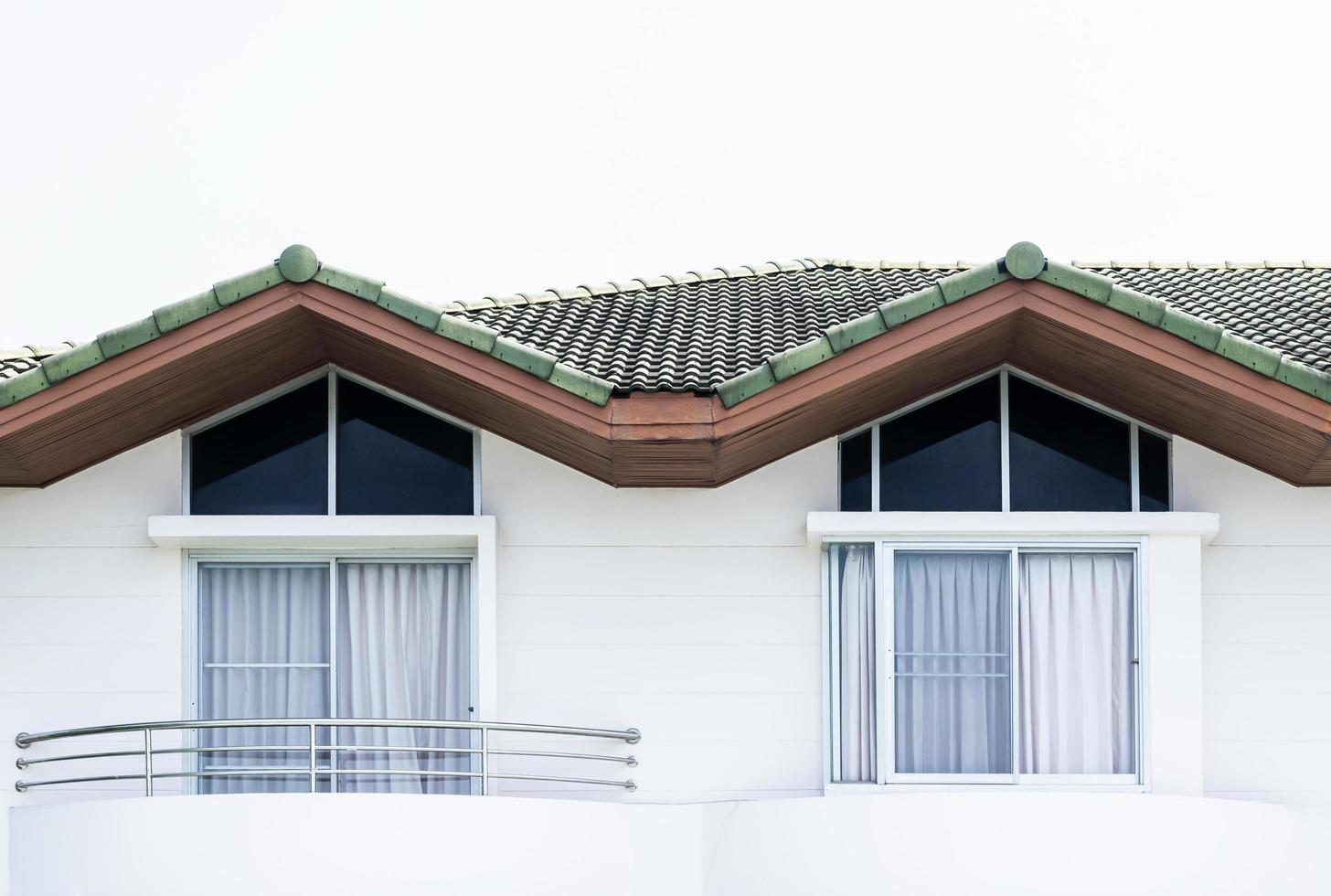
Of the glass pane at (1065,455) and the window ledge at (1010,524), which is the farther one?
the glass pane at (1065,455)

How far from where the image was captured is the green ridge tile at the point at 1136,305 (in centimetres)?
961

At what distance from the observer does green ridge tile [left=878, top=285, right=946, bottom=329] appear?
9.76m

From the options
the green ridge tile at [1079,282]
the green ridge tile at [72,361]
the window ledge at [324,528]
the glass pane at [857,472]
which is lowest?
the window ledge at [324,528]

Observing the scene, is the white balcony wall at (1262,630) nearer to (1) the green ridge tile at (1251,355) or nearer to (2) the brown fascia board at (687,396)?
(2) the brown fascia board at (687,396)

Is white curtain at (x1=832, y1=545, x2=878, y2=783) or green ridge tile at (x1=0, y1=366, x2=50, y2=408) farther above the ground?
green ridge tile at (x1=0, y1=366, x2=50, y2=408)

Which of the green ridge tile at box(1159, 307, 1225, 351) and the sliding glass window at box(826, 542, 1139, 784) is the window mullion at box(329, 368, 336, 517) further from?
the green ridge tile at box(1159, 307, 1225, 351)

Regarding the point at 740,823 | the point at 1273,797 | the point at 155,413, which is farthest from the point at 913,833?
the point at 155,413

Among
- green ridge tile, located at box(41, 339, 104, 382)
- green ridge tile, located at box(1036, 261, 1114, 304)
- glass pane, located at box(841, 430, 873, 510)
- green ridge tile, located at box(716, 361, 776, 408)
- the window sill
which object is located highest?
green ridge tile, located at box(1036, 261, 1114, 304)

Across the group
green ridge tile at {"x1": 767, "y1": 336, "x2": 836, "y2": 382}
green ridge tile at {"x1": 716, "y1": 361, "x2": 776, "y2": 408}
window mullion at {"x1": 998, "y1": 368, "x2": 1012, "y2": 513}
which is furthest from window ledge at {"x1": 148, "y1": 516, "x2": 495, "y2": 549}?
window mullion at {"x1": 998, "y1": 368, "x2": 1012, "y2": 513}

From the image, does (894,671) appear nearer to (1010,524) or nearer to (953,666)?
(953,666)

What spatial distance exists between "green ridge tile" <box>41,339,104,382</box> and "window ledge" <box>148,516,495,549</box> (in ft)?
4.66

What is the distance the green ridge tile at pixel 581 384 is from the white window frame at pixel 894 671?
2188 millimetres

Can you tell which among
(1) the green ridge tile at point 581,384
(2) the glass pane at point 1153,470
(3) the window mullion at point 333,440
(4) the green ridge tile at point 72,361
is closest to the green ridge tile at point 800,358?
(1) the green ridge tile at point 581,384

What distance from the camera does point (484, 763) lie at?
33.6 feet
